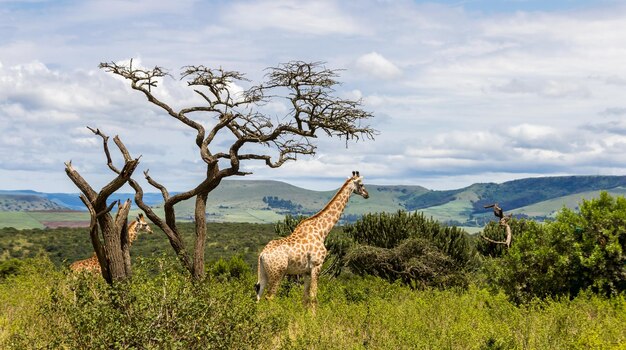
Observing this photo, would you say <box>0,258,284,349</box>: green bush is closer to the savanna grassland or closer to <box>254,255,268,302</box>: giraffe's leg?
the savanna grassland

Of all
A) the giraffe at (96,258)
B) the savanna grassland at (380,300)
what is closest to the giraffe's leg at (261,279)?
the savanna grassland at (380,300)

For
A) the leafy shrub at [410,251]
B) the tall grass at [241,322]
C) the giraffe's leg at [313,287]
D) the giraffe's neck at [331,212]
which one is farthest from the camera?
the leafy shrub at [410,251]

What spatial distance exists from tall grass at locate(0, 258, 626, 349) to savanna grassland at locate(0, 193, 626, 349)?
28 mm

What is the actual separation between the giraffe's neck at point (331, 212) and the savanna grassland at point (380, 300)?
1.76 meters

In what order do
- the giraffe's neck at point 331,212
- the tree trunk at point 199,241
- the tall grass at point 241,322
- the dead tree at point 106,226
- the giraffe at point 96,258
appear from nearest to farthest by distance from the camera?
the tall grass at point 241,322 → the dead tree at point 106,226 → the giraffe's neck at point 331,212 → the giraffe at point 96,258 → the tree trunk at point 199,241

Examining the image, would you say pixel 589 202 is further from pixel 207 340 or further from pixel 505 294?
pixel 207 340

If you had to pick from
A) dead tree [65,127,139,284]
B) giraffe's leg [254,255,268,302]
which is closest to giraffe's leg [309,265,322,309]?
giraffe's leg [254,255,268,302]

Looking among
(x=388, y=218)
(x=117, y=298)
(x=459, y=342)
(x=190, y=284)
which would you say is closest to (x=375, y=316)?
(x=459, y=342)

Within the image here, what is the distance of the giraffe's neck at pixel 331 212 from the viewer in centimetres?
1695

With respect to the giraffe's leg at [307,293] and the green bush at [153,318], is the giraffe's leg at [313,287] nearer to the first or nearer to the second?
the giraffe's leg at [307,293]

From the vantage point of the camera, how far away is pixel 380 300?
17016 millimetres

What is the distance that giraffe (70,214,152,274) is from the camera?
61.4ft

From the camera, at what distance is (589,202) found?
54.7 feet

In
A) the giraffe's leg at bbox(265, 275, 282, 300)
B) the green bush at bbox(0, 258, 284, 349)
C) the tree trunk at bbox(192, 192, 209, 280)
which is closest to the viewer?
the green bush at bbox(0, 258, 284, 349)
